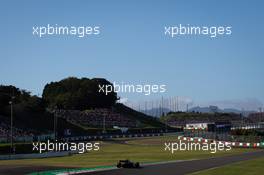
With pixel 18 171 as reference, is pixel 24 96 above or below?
above

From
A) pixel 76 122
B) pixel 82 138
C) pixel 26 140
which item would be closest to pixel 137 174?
pixel 26 140

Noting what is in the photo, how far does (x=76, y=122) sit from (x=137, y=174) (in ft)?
344

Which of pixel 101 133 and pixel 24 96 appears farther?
pixel 24 96

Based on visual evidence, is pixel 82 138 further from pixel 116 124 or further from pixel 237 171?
pixel 237 171

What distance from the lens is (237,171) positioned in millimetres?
42781

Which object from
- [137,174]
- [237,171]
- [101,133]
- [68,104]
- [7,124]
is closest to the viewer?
[137,174]

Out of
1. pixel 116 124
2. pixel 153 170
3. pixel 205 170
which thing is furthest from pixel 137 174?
pixel 116 124

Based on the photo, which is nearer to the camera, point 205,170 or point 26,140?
point 205,170

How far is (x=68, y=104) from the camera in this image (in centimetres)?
18262

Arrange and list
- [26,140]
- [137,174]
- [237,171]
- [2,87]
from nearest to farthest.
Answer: [137,174] < [237,171] < [26,140] < [2,87]

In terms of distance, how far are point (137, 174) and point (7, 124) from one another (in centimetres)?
6896

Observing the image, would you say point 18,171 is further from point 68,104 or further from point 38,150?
point 68,104

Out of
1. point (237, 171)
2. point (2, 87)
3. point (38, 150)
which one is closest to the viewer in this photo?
point (237, 171)

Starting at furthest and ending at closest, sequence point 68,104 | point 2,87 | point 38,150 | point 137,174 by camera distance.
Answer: point 68,104
point 2,87
point 38,150
point 137,174
